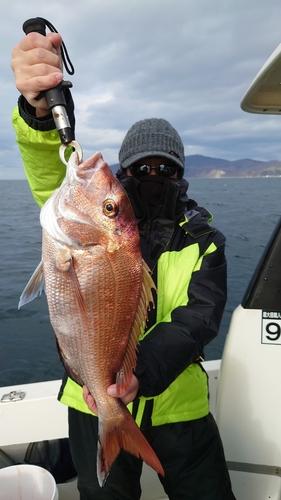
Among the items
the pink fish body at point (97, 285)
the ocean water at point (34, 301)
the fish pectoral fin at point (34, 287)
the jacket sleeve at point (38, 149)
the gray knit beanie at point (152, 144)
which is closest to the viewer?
the pink fish body at point (97, 285)

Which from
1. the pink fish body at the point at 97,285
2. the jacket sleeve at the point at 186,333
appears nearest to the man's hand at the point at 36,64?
the pink fish body at the point at 97,285

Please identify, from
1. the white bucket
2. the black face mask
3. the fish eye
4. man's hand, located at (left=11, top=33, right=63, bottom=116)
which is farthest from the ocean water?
man's hand, located at (left=11, top=33, right=63, bottom=116)

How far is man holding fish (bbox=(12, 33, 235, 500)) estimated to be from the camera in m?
1.52

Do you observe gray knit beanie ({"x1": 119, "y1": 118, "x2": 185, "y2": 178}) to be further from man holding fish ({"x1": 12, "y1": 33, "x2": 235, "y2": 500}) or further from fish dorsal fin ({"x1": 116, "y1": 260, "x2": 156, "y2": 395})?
fish dorsal fin ({"x1": 116, "y1": 260, "x2": 156, "y2": 395})

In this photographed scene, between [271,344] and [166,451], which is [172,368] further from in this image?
[271,344]

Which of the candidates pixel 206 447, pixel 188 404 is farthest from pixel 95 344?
pixel 206 447

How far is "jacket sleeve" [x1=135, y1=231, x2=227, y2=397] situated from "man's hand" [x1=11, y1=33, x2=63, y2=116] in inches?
48.6

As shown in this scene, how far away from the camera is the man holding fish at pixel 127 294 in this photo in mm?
1520

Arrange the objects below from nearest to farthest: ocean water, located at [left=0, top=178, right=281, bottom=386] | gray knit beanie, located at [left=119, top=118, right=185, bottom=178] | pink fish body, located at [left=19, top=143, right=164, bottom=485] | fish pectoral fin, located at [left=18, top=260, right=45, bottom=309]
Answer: pink fish body, located at [left=19, top=143, right=164, bottom=485] < fish pectoral fin, located at [left=18, top=260, right=45, bottom=309] < gray knit beanie, located at [left=119, top=118, right=185, bottom=178] < ocean water, located at [left=0, top=178, right=281, bottom=386]

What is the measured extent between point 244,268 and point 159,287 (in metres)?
8.85

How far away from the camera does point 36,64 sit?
1.55 m

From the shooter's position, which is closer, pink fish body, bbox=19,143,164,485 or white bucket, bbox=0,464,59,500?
pink fish body, bbox=19,143,164,485

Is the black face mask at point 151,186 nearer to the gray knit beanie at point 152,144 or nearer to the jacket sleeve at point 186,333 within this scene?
the gray knit beanie at point 152,144

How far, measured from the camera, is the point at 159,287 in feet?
7.16
